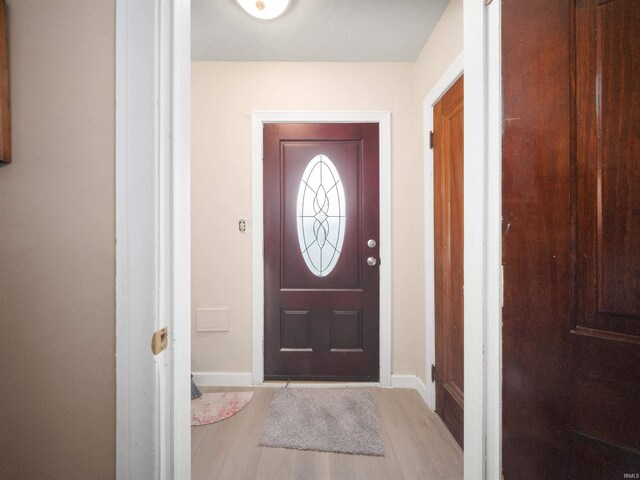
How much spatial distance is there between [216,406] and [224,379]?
0.28 metres

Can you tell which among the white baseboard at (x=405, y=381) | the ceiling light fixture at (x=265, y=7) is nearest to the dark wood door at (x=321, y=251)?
the white baseboard at (x=405, y=381)

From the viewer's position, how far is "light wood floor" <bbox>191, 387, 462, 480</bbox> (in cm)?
135

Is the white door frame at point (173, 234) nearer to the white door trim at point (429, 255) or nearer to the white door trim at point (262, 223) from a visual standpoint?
the white door trim at point (429, 255)

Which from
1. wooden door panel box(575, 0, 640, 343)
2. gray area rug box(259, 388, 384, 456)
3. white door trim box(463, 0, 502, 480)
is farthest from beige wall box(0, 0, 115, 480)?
gray area rug box(259, 388, 384, 456)

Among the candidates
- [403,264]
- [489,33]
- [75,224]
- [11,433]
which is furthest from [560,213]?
[403,264]

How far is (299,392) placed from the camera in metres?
2.06

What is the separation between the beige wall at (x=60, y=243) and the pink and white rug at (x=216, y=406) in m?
1.30

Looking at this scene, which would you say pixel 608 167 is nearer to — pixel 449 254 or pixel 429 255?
pixel 449 254

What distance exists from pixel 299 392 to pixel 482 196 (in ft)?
6.24

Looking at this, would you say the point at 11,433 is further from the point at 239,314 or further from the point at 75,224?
the point at 239,314

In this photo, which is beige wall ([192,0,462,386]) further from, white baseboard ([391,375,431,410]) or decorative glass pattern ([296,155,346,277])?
decorative glass pattern ([296,155,346,277])

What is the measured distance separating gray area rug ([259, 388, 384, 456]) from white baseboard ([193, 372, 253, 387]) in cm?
29

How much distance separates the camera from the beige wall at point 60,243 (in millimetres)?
598

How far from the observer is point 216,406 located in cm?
191
